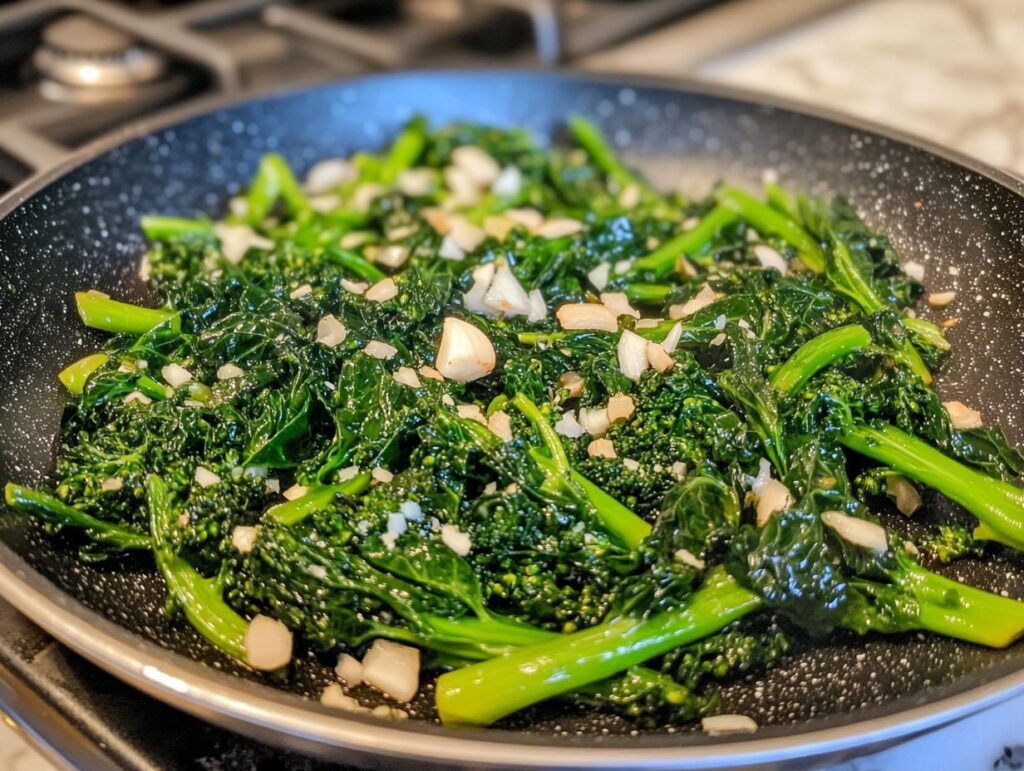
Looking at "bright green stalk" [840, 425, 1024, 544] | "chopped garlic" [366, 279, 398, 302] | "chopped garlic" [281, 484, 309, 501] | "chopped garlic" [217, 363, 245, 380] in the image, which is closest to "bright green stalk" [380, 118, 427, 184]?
"chopped garlic" [366, 279, 398, 302]

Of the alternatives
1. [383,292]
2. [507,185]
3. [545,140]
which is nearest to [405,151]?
[507,185]

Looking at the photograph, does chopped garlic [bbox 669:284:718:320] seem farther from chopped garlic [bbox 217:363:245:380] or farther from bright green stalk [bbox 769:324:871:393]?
chopped garlic [bbox 217:363:245:380]

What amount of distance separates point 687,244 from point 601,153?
0.53 metres

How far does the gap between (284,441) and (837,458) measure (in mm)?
909

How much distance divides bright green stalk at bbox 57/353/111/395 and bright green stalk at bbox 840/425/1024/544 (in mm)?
1315

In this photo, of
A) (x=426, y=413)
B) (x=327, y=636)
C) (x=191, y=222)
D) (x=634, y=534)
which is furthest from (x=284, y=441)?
Result: (x=191, y=222)

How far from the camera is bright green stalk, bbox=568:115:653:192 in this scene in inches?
92.4

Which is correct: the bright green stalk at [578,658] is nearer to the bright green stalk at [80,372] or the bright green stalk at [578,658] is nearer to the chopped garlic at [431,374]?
the chopped garlic at [431,374]

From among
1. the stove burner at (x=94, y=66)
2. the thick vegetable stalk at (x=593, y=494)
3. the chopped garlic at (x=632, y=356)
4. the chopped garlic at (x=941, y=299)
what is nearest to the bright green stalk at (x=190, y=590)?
the thick vegetable stalk at (x=593, y=494)

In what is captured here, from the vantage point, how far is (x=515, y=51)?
3.01m

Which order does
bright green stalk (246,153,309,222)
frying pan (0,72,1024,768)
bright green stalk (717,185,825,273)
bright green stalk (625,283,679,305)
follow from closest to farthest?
frying pan (0,72,1024,768)
bright green stalk (625,283,679,305)
bright green stalk (717,185,825,273)
bright green stalk (246,153,309,222)

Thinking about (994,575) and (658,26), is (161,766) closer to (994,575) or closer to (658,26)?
(994,575)

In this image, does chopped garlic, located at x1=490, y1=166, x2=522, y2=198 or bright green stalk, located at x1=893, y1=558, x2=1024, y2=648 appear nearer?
bright green stalk, located at x1=893, y1=558, x2=1024, y2=648

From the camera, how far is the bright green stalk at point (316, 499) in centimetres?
134
